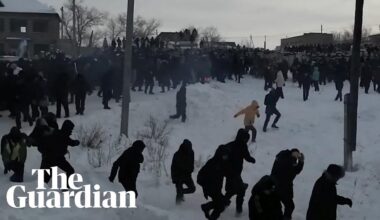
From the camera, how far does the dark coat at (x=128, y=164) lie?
10.6 meters

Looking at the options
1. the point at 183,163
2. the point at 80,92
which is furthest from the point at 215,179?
the point at 80,92

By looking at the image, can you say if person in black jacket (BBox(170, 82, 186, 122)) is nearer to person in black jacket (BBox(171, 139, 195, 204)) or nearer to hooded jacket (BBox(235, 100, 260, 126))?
hooded jacket (BBox(235, 100, 260, 126))

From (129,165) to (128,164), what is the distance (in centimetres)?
3

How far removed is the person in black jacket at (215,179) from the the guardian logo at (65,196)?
1289mm

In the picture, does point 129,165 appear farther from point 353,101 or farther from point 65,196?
point 353,101

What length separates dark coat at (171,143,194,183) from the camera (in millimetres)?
10859

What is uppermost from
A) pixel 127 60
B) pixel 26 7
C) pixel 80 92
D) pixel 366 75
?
pixel 26 7

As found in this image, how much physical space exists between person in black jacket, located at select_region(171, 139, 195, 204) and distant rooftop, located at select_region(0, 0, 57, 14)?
59452 millimetres

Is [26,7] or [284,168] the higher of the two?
[26,7]

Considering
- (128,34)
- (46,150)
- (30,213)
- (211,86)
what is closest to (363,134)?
(211,86)

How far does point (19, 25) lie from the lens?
220ft

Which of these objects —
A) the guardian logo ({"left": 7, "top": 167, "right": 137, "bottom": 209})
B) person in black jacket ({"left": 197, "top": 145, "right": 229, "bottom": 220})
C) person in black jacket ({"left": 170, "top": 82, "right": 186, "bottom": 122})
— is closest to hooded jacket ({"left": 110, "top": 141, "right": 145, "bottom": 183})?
the guardian logo ({"left": 7, "top": 167, "right": 137, "bottom": 209})

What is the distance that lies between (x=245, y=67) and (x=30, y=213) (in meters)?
25.0

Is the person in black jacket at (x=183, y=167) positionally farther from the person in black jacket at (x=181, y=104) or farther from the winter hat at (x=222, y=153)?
the person in black jacket at (x=181, y=104)
